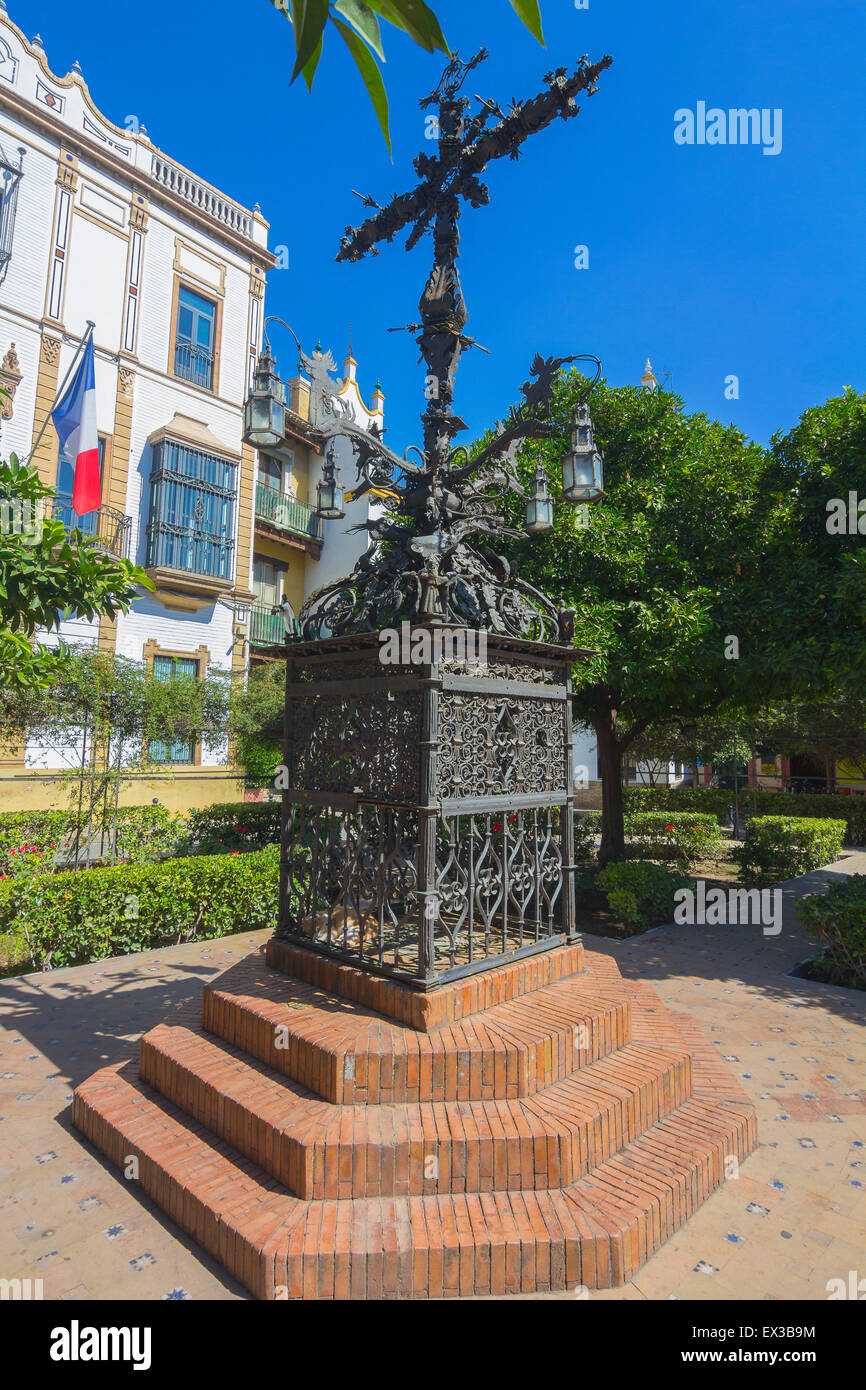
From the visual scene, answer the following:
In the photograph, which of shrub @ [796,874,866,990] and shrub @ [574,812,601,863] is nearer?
shrub @ [796,874,866,990]

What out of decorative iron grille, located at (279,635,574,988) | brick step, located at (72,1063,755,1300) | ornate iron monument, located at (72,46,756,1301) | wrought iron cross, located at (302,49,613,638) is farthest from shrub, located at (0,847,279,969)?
wrought iron cross, located at (302,49,613,638)

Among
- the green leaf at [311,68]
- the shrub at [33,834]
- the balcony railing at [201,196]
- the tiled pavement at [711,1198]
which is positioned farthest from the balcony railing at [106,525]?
the green leaf at [311,68]

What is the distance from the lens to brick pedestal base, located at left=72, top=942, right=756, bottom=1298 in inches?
113

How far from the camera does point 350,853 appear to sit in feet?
14.3

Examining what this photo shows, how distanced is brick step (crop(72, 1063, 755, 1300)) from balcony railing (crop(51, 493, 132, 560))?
46.2 ft

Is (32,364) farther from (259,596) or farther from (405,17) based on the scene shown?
(405,17)

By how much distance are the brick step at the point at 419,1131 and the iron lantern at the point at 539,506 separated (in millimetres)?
3534

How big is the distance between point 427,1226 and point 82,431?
13.3 metres

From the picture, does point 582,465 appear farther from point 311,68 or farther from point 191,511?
point 191,511

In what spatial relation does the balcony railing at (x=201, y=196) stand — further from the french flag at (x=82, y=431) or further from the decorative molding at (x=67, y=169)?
the french flag at (x=82, y=431)

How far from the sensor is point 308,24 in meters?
0.95

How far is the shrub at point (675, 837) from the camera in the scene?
49.1ft

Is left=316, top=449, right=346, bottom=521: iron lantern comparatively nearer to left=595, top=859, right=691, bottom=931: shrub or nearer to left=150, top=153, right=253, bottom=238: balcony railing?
left=595, top=859, right=691, bottom=931: shrub

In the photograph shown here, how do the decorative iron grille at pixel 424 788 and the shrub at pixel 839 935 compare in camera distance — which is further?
the shrub at pixel 839 935
